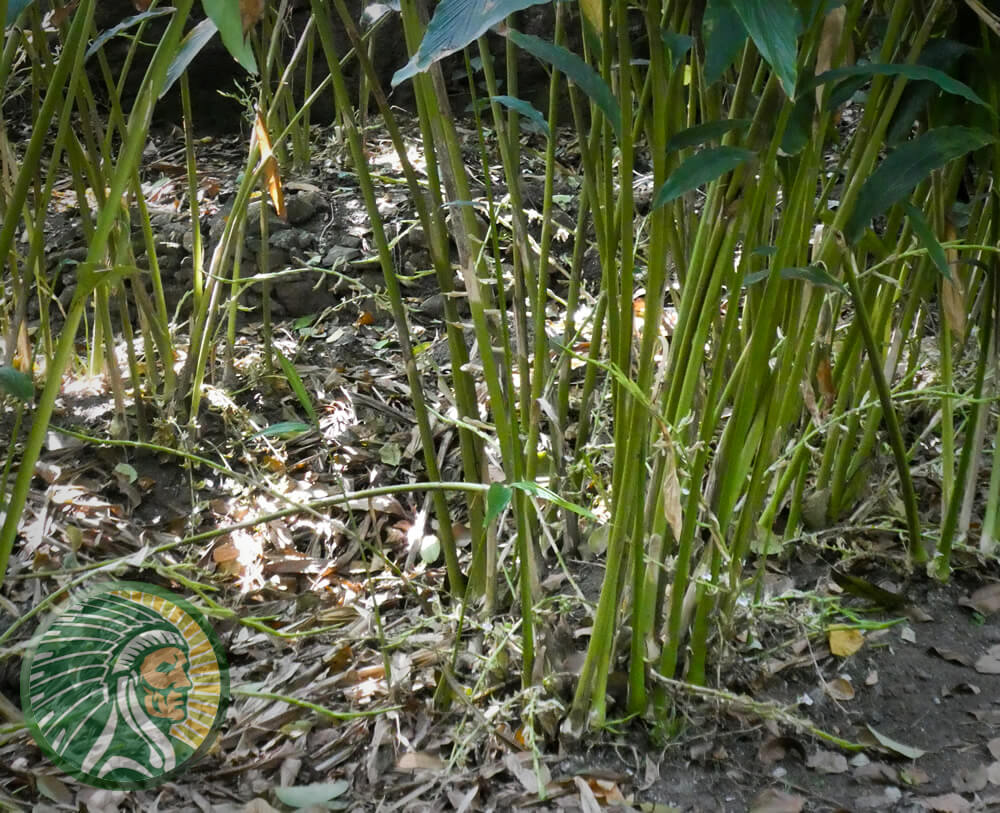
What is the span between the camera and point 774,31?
1.77 feet

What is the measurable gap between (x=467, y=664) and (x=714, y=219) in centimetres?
56

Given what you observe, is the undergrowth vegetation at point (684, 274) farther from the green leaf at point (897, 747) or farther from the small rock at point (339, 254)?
the small rock at point (339, 254)

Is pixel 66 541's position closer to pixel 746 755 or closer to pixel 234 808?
pixel 234 808

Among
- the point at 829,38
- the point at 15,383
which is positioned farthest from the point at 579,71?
the point at 15,383

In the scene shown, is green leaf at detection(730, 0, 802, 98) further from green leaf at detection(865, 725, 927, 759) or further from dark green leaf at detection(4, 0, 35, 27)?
green leaf at detection(865, 725, 927, 759)

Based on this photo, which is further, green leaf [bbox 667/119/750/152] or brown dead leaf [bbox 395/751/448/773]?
brown dead leaf [bbox 395/751/448/773]

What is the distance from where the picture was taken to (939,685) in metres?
1.02

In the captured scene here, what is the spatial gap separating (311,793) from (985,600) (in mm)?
814

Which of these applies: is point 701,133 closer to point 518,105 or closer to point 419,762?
point 518,105

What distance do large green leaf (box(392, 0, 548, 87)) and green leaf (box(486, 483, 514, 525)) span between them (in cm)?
33

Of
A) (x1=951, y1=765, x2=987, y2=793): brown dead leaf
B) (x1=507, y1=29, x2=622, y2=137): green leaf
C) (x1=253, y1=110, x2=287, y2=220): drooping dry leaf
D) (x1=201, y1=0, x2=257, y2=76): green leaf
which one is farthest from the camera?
(x1=253, y1=110, x2=287, y2=220): drooping dry leaf

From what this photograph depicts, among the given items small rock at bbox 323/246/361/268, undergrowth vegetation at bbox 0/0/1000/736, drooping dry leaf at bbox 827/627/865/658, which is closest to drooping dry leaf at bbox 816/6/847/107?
undergrowth vegetation at bbox 0/0/1000/736

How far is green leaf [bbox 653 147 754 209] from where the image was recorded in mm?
697

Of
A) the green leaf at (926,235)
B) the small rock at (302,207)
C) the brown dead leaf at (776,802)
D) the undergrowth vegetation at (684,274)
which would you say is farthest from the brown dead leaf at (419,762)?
the small rock at (302,207)
